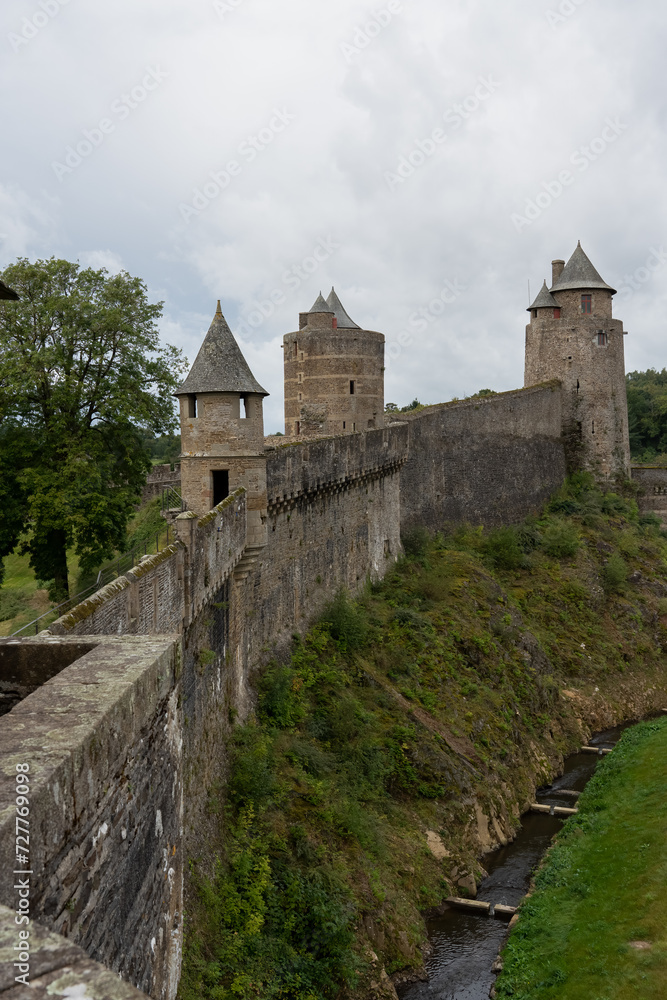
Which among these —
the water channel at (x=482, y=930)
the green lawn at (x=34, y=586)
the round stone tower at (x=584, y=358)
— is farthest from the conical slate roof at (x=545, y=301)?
the water channel at (x=482, y=930)

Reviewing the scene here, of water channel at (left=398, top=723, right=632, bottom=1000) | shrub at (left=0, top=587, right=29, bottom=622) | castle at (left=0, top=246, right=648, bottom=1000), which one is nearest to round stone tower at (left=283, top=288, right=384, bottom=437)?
castle at (left=0, top=246, right=648, bottom=1000)

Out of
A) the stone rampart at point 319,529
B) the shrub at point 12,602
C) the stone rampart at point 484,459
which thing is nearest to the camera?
the stone rampart at point 319,529

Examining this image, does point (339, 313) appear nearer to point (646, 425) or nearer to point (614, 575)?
point (614, 575)

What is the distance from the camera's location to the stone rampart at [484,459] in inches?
1435

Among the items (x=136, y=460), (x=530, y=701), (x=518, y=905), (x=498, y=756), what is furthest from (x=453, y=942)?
(x=136, y=460)

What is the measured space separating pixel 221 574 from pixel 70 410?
10885 millimetres

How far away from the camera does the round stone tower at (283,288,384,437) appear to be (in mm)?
34438

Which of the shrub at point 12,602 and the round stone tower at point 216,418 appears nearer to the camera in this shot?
the round stone tower at point 216,418

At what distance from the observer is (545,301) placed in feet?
157

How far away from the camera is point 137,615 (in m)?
10.1

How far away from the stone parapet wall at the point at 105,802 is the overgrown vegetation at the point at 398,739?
19.9 ft

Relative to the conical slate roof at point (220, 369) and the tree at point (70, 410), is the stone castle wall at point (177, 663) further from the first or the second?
the tree at point (70, 410)

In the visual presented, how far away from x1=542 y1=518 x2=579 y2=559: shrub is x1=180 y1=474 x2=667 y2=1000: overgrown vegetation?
0.26 ft

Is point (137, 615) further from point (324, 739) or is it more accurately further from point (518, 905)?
point (518, 905)
